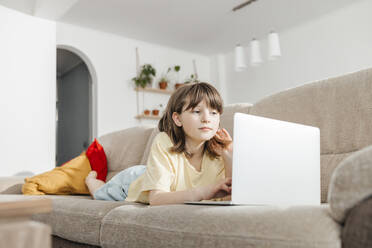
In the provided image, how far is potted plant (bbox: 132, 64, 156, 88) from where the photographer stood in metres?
5.05

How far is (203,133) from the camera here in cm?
135

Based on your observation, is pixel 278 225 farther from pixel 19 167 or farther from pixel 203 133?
pixel 19 167

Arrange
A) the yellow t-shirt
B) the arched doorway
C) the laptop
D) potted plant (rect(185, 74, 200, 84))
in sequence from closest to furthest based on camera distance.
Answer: the laptop → the yellow t-shirt → the arched doorway → potted plant (rect(185, 74, 200, 84))

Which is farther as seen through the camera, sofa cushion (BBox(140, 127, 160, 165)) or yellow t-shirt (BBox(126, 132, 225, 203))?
sofa cushion (BBox(140, 127, 160, 165))

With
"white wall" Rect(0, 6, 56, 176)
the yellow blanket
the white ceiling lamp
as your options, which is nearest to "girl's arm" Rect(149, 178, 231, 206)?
the yellow blanket

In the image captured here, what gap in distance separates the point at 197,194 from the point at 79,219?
1.66 ft

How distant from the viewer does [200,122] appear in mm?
1363

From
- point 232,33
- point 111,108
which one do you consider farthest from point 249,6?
point 111,108

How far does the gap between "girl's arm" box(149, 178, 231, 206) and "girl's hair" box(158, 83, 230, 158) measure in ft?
0.68

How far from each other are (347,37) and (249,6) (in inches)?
51.0

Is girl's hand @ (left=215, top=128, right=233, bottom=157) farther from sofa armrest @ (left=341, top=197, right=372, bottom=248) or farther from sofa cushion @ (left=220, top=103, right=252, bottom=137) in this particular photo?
sofa armrest @ (left=341, top=197, right=372, bottom=248)

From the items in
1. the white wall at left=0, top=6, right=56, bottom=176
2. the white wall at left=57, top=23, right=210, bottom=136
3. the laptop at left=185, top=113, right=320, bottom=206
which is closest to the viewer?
the laptop at left=185, top=113, right=320, bottom=206

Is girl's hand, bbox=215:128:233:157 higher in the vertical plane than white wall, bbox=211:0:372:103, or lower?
lower

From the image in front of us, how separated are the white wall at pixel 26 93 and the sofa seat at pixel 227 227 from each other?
2.74 meters
